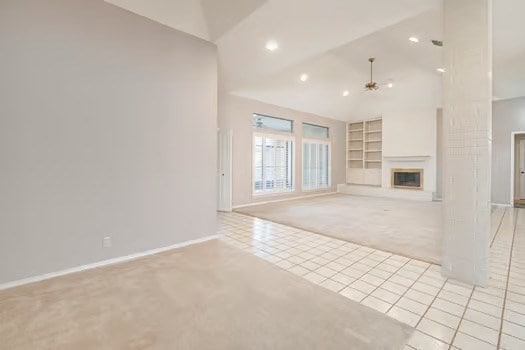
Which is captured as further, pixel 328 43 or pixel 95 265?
pixel 328 43

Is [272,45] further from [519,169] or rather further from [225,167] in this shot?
[519,169]

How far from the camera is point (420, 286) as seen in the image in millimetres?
2434

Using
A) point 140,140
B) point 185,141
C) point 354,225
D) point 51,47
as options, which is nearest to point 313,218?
point 354,225

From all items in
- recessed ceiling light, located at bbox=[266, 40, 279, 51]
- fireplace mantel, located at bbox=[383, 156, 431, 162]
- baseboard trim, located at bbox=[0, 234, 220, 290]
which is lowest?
baseboard trim, located at bbox=[0, 234, 220, 290]

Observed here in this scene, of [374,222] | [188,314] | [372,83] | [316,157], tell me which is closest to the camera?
[188,314]

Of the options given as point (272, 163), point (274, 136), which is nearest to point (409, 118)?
point (274, 136)

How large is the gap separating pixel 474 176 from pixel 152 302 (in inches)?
125

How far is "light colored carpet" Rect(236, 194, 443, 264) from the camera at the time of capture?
3.57 m

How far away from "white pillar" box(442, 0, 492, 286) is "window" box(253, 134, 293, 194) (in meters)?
4.77

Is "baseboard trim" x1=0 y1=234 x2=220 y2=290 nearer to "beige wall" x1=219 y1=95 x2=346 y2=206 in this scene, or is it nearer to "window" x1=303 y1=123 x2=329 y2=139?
"beige wall" x1=219 y1=95 x2=346 y2=206

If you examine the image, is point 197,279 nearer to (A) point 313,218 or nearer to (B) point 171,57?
(B) point 171,57

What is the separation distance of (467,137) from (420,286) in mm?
1509

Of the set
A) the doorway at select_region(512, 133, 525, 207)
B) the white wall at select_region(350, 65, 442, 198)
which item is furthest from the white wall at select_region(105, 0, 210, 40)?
the doorway at select_region(512, 133, 525, 207)

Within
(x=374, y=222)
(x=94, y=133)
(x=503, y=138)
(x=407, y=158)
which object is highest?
(x=503, y=138)
